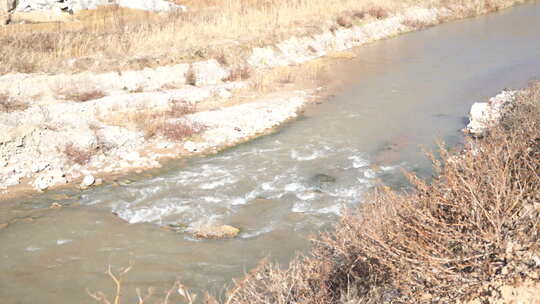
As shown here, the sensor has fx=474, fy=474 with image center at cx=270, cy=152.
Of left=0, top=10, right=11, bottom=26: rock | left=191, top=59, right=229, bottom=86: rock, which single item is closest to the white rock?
left=191, top=59, right=229, bottom=86: rock

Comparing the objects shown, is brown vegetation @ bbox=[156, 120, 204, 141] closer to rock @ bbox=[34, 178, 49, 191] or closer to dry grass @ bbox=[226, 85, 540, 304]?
rock @ bbox=[34, 178, 49, 191]

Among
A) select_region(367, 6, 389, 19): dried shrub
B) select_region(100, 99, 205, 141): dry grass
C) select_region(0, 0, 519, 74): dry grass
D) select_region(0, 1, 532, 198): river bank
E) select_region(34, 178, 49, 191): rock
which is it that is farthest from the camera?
select_region(367, 6, 389, 19): dried shrub

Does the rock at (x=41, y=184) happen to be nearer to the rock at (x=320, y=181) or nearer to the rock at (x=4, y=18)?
the rock at (x=320, y=181)

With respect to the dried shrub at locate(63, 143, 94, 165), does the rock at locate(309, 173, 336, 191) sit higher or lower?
lower

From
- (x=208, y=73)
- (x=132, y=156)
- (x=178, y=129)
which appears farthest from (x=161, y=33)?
(x=132, y=156)

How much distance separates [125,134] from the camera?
12258 millimetres

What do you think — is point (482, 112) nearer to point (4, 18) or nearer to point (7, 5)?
point (4, 18)

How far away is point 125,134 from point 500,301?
10308 millimetres

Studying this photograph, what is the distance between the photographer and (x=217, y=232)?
7.77m

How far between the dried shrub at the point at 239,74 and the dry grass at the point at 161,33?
920 mm

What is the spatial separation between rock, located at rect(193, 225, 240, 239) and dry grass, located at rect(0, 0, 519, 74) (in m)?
10.9

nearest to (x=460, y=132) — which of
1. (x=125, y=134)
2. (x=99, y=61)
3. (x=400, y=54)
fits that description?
(x=125, y=134)

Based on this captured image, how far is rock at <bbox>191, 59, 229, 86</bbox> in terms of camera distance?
17422 millimetres

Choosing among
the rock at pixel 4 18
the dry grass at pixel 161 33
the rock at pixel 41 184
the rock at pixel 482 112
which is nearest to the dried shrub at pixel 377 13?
the dry grass at pixel 161 33
